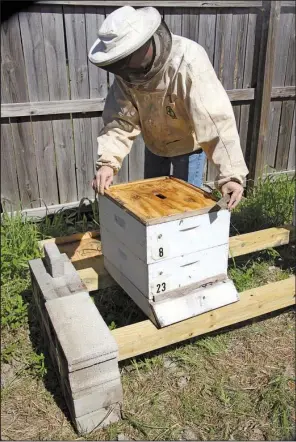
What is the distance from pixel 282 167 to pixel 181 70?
3.08m

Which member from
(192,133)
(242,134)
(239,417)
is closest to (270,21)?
(242,134)

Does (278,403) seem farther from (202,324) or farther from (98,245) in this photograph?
(98,245)

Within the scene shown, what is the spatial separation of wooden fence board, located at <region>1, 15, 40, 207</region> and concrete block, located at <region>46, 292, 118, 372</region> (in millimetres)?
1820

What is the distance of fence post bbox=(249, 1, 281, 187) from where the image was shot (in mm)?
3867

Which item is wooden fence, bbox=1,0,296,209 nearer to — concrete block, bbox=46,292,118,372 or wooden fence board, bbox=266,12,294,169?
wooden fence board, bbox=266,12,294,169

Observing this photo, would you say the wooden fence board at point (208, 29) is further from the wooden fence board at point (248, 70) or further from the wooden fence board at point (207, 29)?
the wooden fence board at point (248, 70)

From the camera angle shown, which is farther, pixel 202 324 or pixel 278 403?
pixel 202 324

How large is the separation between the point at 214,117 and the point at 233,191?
400mm

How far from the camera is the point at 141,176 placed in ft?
13.2

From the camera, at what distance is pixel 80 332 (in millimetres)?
1834

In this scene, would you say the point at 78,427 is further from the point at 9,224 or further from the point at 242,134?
the point at 242,134

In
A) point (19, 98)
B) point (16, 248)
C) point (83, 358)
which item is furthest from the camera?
point (19, 98)

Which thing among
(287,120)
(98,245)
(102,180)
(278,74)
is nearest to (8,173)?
(98,245)

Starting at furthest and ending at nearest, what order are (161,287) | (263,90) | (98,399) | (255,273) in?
(263,90)
(255,273)
(161,287)
(98,399)
